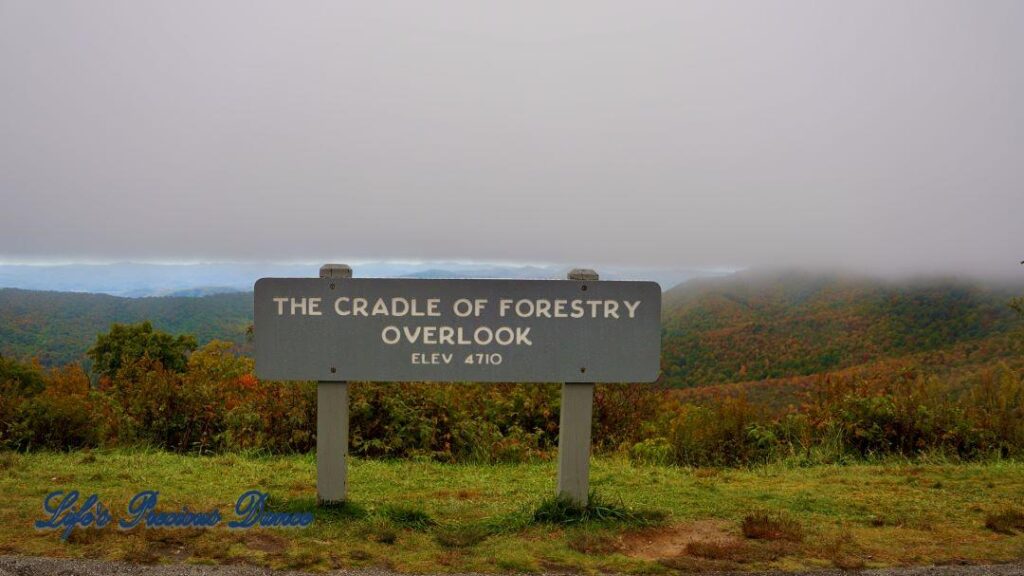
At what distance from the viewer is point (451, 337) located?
5328mm

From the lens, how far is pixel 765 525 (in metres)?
4.95

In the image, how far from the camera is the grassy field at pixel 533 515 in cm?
443

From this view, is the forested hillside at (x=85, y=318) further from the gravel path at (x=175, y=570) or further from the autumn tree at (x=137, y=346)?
the gravel path at (x=175, y=570)

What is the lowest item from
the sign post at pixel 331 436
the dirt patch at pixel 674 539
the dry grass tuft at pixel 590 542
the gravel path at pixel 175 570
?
the dirt patch at pixel 674 539

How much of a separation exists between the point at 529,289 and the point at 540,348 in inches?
16.7

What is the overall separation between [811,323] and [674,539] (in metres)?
37.9

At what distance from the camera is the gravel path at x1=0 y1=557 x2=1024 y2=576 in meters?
→ 3.99

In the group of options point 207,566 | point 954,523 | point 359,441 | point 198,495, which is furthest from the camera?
point 359,441

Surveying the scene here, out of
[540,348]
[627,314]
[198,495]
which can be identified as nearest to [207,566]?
[198,495]

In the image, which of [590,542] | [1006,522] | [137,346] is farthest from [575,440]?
[137,346]

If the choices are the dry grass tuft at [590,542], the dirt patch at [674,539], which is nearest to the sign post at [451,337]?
the dry grass tuft at [590,542]

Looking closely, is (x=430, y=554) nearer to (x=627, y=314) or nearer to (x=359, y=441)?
(x=627, y=314)

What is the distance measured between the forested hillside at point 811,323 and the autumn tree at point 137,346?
20197 mm

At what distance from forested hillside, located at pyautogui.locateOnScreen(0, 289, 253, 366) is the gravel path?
50.9 feet
